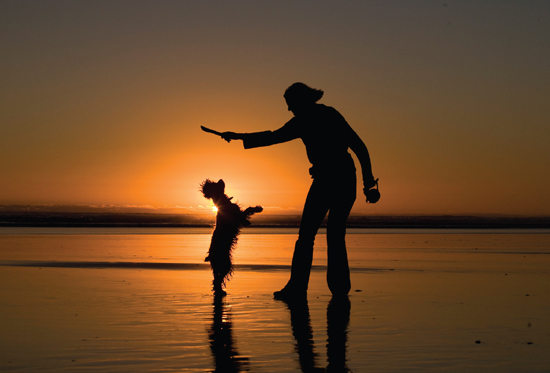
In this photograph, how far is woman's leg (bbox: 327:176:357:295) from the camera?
7594 millimetres

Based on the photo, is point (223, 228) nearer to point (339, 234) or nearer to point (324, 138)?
point (339, 234)

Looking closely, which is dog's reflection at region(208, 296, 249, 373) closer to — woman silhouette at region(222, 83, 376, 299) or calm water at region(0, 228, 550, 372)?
calm water at region(0, 228, 550, 372)

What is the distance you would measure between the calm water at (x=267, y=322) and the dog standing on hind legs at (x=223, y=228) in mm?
341

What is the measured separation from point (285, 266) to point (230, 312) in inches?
217

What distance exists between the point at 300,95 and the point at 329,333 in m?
3.04

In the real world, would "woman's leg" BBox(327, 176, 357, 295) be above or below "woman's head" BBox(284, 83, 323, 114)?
below

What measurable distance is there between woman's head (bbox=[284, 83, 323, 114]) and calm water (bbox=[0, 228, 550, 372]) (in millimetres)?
2144

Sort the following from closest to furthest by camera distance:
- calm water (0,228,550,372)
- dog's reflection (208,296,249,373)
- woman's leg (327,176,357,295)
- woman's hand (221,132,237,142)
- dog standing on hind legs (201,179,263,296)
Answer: dog's reflection (208,296,249,373), calm water (0,228,550,372), woman's hand (221,132,237,142), woman's leg (327,176,357,295), dog standing on hind legs (201,179,263,296)

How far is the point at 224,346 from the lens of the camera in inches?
194

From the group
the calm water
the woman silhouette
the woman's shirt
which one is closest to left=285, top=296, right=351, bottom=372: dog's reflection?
the calm water

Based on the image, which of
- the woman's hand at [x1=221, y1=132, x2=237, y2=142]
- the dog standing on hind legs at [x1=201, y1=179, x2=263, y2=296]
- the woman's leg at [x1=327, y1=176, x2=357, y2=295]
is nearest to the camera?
the woman's hand at [x1=221, y1=132, x2=237, y2=142]

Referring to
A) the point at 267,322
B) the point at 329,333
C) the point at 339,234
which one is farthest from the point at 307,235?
the point at 329,333

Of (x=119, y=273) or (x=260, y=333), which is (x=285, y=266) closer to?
(x=119, y=273)

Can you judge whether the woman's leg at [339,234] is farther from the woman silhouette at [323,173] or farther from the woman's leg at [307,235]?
the woman's leg at [307,235]
